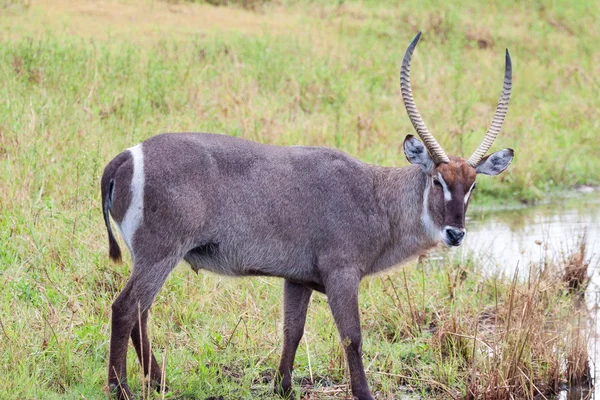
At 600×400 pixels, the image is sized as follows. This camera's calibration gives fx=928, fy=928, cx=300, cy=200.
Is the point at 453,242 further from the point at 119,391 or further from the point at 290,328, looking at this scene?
the point at 119,391

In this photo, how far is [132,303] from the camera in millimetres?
4758

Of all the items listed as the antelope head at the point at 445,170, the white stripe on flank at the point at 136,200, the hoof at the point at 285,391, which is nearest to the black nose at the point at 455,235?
the antelope head at the point at 445,170

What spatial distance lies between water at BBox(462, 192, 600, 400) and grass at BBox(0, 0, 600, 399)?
1.13 ft

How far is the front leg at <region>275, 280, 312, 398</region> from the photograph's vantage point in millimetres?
5246

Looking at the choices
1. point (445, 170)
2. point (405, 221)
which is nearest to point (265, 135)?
point (405, 221)

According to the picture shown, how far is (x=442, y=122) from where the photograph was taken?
36.0 feet

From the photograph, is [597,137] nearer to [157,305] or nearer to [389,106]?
[389,106]

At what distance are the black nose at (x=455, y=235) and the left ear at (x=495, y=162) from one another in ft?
1.63

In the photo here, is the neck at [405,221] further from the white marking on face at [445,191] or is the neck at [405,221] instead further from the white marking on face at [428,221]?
the white marking on face at [445,191]

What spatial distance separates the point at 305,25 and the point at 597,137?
4.52 metres

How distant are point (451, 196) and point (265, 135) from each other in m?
4.28

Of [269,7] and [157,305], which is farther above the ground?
[269,7]

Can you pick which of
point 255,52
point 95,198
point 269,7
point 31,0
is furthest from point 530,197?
point 31,0

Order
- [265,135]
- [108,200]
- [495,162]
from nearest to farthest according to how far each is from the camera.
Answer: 1. [108,200]
2. [495,162]
3. [265,135]
